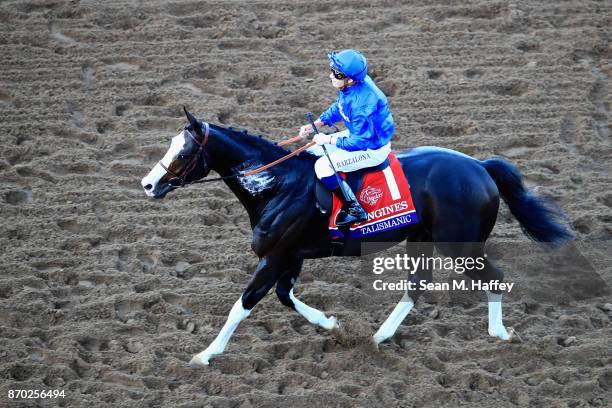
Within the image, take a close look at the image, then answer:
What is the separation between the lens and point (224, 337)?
271 inches

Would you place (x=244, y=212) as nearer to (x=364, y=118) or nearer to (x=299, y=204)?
(x=299, y=204)

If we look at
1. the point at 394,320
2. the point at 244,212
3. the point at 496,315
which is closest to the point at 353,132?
the point at 394,320

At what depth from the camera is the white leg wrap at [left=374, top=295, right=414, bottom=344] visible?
23.5ft

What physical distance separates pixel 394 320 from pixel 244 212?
6.94 ft

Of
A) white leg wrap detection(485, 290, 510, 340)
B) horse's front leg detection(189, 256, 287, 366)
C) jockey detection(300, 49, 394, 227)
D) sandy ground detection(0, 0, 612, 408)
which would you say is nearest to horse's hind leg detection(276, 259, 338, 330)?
sandy ground detection(0, 0, 612, 408)

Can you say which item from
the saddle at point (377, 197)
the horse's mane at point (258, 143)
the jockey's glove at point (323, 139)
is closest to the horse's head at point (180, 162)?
the horse's mane at point (258, 143)

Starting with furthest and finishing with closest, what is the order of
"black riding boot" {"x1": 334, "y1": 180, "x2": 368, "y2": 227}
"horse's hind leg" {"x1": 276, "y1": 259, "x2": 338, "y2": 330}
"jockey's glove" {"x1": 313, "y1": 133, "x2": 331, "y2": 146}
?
"horse's hind leg" {"x1": 276, "y1": 259, "x2": 338, "y2": 330}, "black riding boot" {"x1": 334, "y1": 180, "x2": 368, "y2": 227}, "jockey's glove" {"x1": 313, "y1": 133, "x2": 331, "y2": 146}

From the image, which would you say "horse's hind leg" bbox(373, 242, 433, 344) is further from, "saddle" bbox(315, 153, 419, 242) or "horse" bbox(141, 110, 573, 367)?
"saddle" bbox(315, 153, 419, 242)

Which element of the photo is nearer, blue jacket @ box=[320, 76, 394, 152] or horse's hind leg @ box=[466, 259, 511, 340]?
blue jacket @ box=[320, 76, 394, 152]

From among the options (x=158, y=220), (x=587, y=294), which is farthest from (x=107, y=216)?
(x=587, y=294)

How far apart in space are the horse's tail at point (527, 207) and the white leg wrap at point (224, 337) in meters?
2.23

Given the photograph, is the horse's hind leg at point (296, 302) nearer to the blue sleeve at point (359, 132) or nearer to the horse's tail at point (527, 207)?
the blue sleeve at point (359, 132)

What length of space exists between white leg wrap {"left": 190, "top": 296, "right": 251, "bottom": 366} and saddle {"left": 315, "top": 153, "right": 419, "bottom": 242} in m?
0.91

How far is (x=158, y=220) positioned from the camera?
8.51 m
